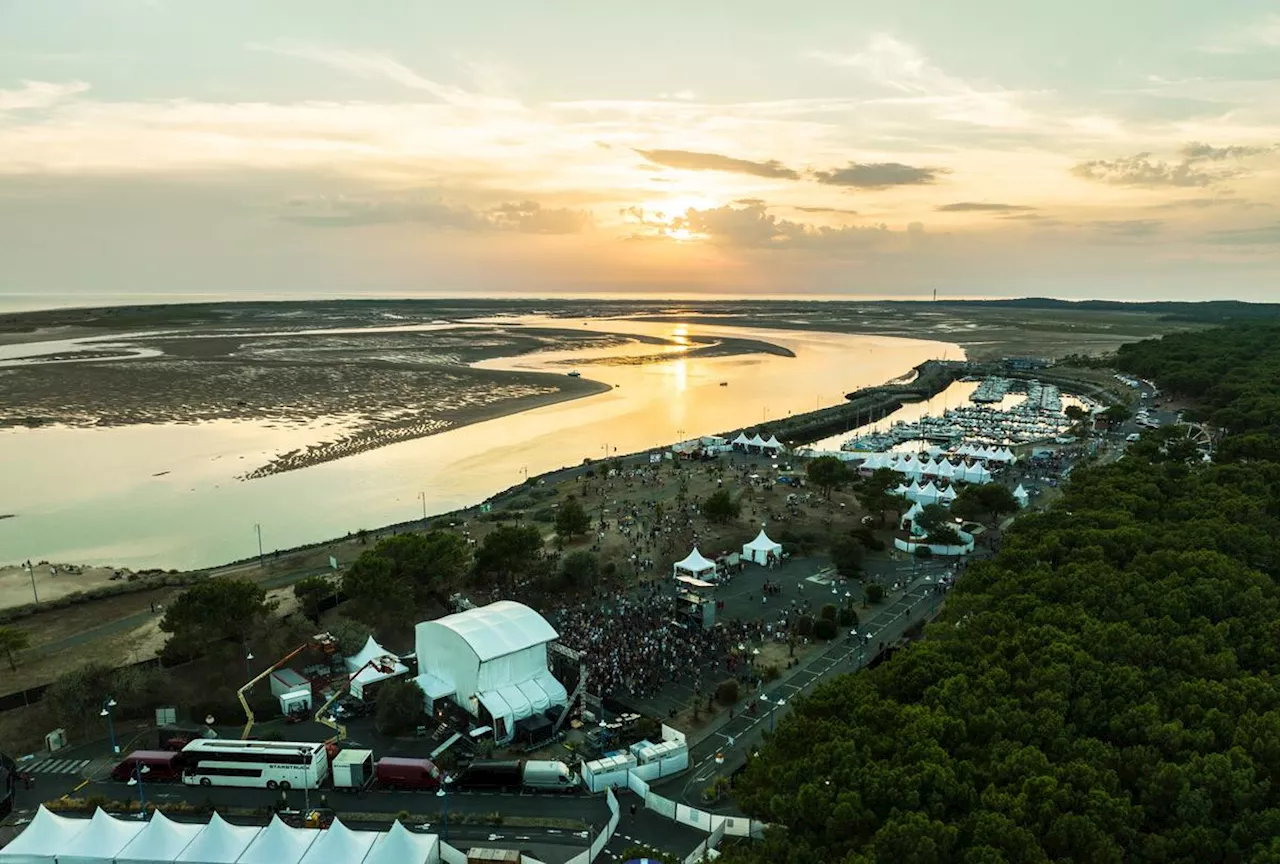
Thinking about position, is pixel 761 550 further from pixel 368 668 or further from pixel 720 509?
pixel 368 668

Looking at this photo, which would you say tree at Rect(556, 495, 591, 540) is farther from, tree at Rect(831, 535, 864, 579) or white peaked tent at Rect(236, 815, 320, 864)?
white peaked tent at Rect(236, 815, 320, 864)

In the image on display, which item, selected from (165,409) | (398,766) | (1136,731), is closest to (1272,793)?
(1136,731)

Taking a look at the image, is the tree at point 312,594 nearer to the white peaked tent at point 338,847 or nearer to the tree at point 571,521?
the tree at point 571,521

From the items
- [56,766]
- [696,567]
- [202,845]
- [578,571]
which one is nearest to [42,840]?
[202,845]

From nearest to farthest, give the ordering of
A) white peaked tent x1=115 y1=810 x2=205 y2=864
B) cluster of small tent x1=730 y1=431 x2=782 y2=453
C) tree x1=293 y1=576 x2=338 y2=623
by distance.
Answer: white peaked tent x1=115 y1=810 x2=205 y2=864, tree x1=293 y1=576 x2=338 y2=623, cluster of small tent x1=730 y1=431 x2=782 y2=453

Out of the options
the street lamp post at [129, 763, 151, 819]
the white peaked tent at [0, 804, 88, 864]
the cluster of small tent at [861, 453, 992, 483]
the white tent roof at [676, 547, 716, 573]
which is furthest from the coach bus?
the cluster of small tent at [861, 453, 992, 483]
